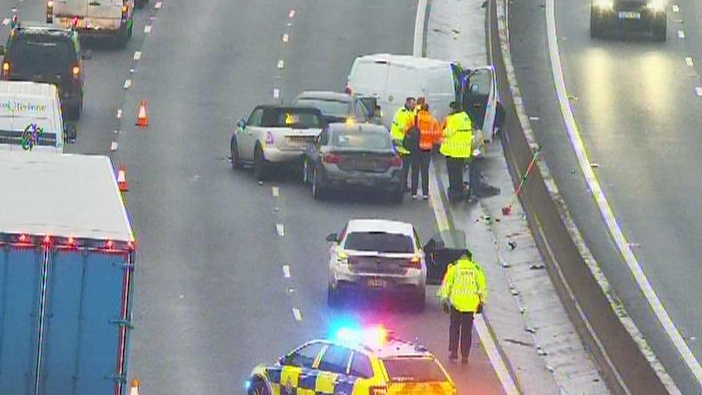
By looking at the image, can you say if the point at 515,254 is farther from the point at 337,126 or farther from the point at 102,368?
the point at 102,368

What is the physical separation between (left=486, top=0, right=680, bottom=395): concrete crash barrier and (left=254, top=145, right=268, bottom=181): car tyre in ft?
15.4

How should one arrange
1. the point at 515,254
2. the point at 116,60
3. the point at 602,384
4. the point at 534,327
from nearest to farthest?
the point at 602,384 < the point at 534,327 < the point at 515,254 < the point at 116,60

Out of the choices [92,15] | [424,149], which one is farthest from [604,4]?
[424,149]

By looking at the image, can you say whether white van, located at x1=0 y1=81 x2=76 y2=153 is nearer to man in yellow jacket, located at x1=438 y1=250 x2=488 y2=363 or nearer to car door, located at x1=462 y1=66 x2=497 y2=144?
man in yellow jacket, located at x1=438 y1=250 x2=488 y2=363

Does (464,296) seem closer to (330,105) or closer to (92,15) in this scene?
(330,105)

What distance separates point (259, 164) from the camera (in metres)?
45.1

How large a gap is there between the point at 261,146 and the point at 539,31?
18249 millimetres

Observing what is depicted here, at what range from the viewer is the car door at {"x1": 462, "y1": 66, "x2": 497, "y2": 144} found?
157 ft

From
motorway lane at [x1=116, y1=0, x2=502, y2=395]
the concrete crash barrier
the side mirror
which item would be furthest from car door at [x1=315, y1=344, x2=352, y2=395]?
the side mirror

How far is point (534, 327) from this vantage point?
36094mm

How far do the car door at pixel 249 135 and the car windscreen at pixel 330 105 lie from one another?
1.42 metres

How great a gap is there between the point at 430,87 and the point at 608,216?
6514 millimetres

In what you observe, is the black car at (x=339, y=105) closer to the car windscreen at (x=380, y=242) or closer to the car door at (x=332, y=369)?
the car windscreen at (x=380, y=242)

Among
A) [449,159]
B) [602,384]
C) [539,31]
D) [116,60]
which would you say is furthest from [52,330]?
[539,31]
